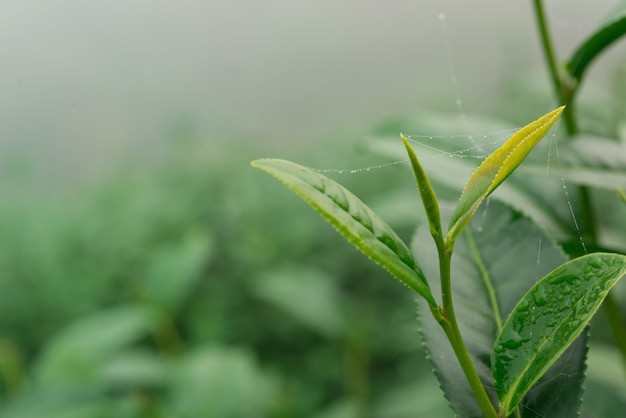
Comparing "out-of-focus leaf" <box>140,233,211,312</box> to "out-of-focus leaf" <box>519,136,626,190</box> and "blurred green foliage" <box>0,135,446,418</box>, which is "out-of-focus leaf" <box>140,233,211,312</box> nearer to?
"blurred green foliage" <box>0,135,446,418</box>

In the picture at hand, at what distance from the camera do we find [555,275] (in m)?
0.33

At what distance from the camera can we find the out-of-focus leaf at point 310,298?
4.17 ft

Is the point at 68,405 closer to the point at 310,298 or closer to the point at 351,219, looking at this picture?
the point at 310,298

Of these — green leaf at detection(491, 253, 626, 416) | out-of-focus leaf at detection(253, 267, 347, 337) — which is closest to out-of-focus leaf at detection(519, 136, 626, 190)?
green leaf at detection(491, 253, 626, 416)

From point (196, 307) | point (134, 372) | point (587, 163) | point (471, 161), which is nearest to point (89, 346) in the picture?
point (134, 372)

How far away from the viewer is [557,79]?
1.84 ft

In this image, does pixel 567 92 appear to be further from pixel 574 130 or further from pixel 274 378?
pixel 274 378

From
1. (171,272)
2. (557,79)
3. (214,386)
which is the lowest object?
(214,386)

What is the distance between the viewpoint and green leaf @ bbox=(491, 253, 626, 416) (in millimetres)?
307

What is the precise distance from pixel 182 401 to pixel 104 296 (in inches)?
24.2

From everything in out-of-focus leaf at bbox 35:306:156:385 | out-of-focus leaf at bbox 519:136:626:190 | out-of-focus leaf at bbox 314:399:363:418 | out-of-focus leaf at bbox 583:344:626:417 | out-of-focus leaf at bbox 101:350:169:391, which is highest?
out-of-focus leaf at bbox 519:136:626:190

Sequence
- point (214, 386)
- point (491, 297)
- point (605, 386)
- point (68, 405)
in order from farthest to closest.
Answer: point (214, 386), point (68, 405), point (605, 386), point (491, 297)

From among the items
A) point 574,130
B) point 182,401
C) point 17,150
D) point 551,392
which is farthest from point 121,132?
point 551,392

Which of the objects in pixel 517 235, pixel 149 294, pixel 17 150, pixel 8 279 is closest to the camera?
pixel 517 235
